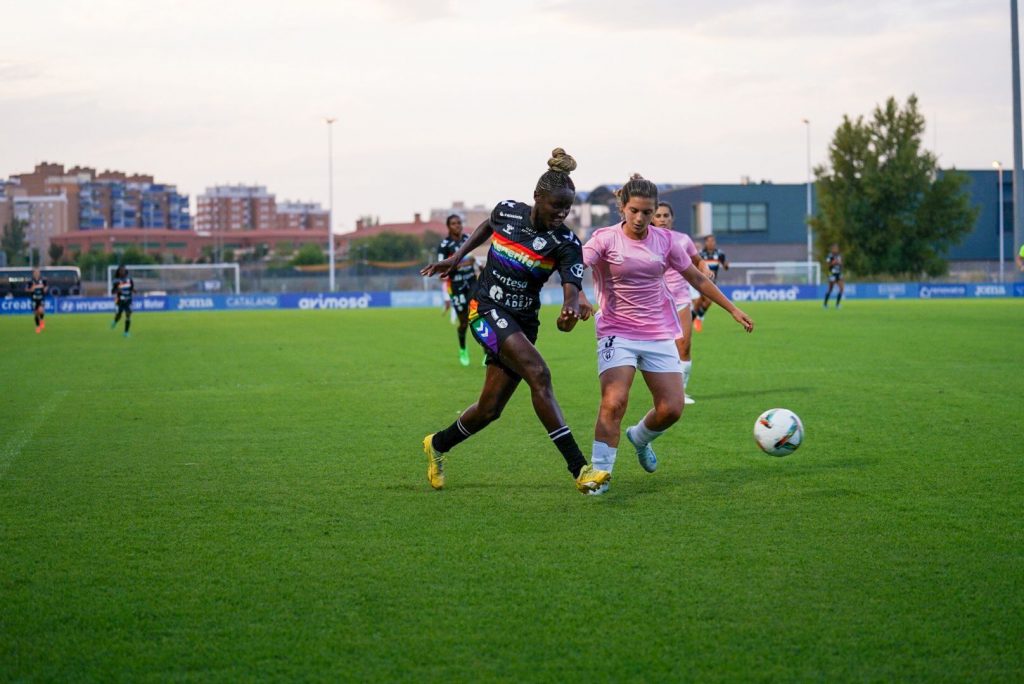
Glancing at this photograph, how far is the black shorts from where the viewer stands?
761cm

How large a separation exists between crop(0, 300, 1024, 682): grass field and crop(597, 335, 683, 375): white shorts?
32.6 inches

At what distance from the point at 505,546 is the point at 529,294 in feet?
6.57

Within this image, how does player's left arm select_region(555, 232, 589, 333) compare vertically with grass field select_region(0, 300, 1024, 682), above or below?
above

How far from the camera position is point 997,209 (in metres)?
83.3

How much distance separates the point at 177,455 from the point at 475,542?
428 centimetres

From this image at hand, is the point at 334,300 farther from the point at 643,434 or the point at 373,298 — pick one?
the point at 643,434

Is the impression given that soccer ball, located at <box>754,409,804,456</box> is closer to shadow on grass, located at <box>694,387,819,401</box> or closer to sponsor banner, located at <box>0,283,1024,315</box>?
shadow on grass, located at <box>694,387,819,401</box>

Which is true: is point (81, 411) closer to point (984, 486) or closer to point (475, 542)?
point (475, 542)

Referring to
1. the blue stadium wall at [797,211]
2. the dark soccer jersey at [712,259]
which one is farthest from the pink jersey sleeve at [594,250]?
the blue stadium wall at [797,211]

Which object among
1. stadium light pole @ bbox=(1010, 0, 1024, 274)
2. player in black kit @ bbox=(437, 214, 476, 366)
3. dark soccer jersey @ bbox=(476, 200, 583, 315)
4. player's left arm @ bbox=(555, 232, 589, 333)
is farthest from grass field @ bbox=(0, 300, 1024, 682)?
stadium light pole @ bbox=(1010, 0, 1024, 274)

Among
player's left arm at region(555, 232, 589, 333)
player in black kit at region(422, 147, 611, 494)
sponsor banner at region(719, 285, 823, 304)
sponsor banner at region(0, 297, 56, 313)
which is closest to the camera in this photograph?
player's left arm at region(555, 232, 589, 333)

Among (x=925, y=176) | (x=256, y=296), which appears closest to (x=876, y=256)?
(x=925, y=176)

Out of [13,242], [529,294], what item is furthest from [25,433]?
[13,242]

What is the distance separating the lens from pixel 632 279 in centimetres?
802
